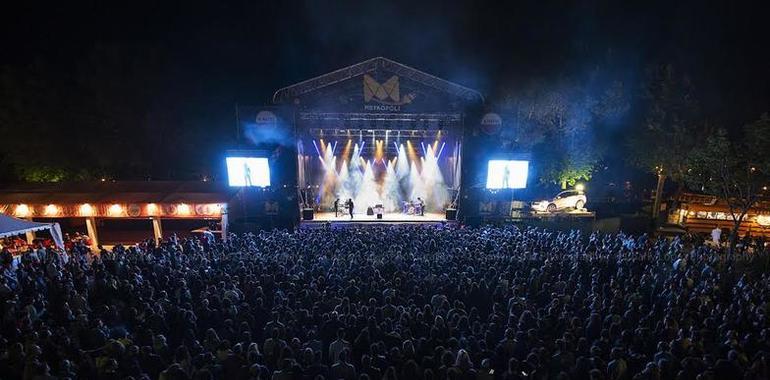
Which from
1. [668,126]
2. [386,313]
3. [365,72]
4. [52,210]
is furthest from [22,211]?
[668,126]

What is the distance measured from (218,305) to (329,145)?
17.7 m

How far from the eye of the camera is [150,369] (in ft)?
21.2

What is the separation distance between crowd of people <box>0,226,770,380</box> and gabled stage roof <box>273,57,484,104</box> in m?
9.91

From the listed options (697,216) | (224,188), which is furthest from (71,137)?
(697,216)

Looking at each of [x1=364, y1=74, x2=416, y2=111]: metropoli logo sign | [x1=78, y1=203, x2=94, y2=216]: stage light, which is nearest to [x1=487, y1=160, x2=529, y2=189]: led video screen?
[x1=364, y1=74, x2=416, y2=111]: metropoli logo sign

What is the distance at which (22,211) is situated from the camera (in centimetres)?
1964

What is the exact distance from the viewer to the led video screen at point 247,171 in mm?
20125

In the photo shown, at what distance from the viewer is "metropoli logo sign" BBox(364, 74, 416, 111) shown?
2056cm

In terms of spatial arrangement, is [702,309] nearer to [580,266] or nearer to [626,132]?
[580,266]

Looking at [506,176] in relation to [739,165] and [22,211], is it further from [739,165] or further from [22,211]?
[22,211]

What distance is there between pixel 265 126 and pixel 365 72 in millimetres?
5843

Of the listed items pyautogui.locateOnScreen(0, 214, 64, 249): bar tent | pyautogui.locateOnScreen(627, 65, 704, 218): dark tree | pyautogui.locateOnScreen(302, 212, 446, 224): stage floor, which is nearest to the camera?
pyautogui.locateOnScreen(0, 214, 64, 249): bar tent

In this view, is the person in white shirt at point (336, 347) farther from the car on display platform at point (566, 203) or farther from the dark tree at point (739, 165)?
the car on display platform at point (566, 203)

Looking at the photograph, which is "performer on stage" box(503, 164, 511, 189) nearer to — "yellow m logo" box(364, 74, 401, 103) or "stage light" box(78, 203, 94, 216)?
"yellow m logo" box(364, 74, 401, 103)
